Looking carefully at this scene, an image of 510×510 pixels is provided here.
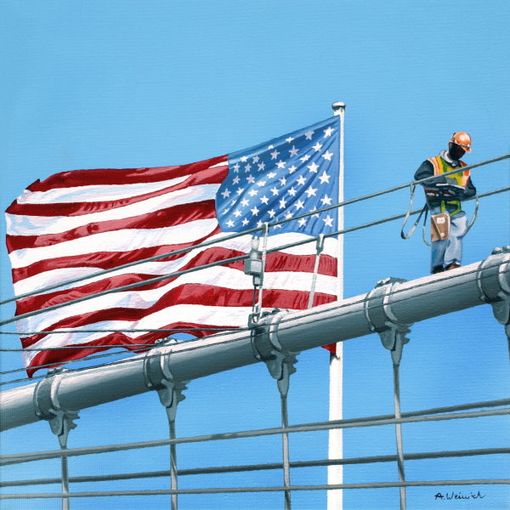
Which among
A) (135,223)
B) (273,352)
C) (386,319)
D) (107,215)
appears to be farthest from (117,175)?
(386,319)

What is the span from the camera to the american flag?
23.1m

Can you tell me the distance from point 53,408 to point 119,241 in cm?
333

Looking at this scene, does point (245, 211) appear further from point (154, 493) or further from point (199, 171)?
point (154, 493)

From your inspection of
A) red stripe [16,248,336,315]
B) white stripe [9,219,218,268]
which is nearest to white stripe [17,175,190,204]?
white stripe [9,219,218,268]

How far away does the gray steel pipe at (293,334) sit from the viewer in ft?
56.7

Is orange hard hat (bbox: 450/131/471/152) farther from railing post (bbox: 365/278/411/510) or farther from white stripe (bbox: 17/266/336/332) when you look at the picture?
white stripe (bbox: 17/266/336/332)

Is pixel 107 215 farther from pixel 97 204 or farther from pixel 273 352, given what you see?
pixel 273 352

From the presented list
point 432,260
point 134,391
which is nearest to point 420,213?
point 432,260

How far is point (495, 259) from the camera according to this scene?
56.2ft

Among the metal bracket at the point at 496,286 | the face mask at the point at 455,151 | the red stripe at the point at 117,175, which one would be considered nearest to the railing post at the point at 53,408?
the red stripe at the point at 117,175

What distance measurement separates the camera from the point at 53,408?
22094mm

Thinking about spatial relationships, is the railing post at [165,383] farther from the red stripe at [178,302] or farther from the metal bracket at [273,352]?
the red stripe at [178,302]

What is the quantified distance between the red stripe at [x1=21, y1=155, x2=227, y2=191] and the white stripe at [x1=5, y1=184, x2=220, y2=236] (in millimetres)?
358

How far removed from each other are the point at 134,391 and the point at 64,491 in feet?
5.30
